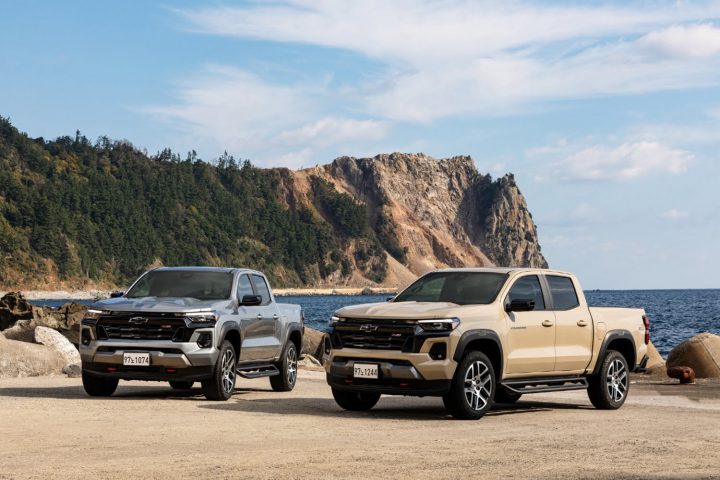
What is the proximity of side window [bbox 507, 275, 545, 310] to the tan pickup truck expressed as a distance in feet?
0.05

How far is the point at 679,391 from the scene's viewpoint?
2122cm

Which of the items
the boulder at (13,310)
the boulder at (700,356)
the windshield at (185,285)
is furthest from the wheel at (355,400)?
the boulder at (13,310)

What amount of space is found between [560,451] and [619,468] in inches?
49.9

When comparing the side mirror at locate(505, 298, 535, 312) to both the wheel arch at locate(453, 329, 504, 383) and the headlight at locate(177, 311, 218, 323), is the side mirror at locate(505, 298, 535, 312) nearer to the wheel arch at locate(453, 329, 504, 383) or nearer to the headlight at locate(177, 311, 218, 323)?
the wheel arch at locate(453, 329, 504, 383)

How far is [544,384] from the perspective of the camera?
16.2 m

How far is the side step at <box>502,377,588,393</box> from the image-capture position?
15664mm

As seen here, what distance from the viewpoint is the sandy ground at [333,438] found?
10188 millimetres

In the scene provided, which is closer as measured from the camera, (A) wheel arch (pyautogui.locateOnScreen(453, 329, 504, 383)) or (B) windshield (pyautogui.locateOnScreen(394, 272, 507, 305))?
(A) wheel arch (pyautogui.locateOnScreen(453, 329, 504, 383))

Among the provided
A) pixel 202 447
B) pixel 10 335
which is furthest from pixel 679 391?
pixel 10 335

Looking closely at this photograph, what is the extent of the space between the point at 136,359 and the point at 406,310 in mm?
4207

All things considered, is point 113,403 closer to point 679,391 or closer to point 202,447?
point 202,447

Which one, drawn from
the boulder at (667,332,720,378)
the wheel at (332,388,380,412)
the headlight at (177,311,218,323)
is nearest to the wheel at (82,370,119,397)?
the headlight at (177,311,218,323)

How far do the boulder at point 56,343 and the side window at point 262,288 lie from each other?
6805mm

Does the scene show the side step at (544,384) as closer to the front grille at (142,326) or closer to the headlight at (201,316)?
the headlight at (201,316)
